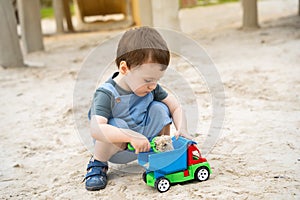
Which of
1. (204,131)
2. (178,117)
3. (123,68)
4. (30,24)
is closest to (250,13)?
(30,24)

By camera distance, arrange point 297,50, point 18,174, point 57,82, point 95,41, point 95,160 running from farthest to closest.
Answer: point 95,41, point 297,50, point 57,82, point 18,174, point 95,160

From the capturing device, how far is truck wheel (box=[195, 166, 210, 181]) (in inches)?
74.3

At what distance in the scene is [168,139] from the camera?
1.90 metres

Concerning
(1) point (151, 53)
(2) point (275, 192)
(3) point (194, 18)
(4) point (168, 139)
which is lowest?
(3) point (194, 18)

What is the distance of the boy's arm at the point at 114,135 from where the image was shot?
6.00 ft

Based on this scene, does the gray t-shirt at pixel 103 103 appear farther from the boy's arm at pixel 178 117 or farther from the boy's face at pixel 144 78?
the boy's arm at pixel 178 117

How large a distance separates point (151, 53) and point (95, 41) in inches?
231

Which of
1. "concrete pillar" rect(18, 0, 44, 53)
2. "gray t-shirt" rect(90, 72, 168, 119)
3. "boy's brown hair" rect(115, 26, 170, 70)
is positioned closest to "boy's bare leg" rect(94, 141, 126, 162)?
"gray t-shirt" rect(90, 72, 168, 119)

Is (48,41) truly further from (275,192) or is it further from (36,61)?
(275,192)

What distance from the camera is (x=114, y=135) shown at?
6.09 feet

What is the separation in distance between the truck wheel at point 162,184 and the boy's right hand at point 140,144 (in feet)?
0.45

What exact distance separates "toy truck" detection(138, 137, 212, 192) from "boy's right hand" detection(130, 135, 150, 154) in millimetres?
35

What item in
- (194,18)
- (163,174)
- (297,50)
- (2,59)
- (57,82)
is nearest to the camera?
(163,174)

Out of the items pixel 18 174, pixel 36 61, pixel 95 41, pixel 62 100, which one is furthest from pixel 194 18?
pixel 18 174
